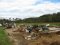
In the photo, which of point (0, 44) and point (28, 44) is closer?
point (0, 44)

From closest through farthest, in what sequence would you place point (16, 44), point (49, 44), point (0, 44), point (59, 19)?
point (0, 44) < point (49, 44) < point (16, 44) < point (59, 19)

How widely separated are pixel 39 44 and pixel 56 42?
1808mm

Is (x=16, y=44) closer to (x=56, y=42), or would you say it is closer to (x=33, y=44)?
(x=33, y=44)

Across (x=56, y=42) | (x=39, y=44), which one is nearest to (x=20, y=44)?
(x=39, y=44)

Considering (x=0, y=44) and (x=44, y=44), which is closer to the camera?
(x=0, y=44)

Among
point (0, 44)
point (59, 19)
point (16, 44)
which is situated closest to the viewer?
point (0, 44)

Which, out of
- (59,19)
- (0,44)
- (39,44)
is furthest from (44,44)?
(59,19)

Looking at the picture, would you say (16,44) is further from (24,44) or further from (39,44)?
(39,44)

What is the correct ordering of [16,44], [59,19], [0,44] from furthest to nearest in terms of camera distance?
[59,19] < [16,44] < [0,44]

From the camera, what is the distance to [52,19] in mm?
99688

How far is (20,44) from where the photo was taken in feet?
78.4

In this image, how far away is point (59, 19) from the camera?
9619cm

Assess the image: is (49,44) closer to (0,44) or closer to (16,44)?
(16,44)

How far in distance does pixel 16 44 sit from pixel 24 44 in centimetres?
101
